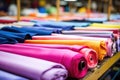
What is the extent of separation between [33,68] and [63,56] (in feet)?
0.63

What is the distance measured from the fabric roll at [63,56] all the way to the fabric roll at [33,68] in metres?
0.06

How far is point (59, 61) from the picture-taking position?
998 millimetres

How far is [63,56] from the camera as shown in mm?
1008

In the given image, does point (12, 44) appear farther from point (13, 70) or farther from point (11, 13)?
point (11, 13)

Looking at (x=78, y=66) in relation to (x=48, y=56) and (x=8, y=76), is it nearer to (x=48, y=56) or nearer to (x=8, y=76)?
(x=48, y=56)

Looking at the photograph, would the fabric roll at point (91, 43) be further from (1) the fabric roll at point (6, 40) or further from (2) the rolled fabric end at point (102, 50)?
(1) the fabric roll at point (6, 40)

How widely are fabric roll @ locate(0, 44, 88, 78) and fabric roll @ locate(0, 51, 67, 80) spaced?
0.06m

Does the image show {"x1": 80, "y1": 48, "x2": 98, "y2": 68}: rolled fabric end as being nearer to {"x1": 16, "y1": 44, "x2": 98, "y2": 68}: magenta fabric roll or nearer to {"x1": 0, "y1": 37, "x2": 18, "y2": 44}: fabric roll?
{"x1": 16, "y1": 44, "x2": 98, "y2": 68}: magenta fabric roll

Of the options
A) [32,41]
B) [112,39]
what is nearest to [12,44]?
[32,41]

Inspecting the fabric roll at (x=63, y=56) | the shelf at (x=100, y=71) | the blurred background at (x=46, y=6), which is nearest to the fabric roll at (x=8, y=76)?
the fabric roll at (x=63, y=56)

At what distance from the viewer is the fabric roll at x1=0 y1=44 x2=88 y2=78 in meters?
0.99

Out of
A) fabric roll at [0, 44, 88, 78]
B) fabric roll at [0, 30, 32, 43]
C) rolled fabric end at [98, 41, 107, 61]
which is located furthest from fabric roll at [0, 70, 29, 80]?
rolled fabric end at [98, 41, 107, 61]

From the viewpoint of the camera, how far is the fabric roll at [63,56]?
99cm

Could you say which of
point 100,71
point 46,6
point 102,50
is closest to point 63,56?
point 100,71
